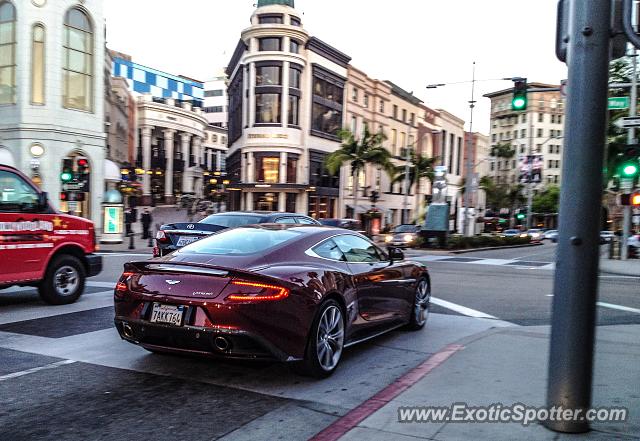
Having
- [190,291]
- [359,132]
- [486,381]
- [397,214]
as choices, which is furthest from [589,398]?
[397,214]

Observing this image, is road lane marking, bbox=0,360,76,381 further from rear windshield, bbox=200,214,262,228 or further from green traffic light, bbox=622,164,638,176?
green traffic light, bbox=622,164,638,176

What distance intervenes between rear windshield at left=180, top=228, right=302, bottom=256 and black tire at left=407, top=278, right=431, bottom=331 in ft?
7.87

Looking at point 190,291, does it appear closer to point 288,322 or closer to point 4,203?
point 288,322

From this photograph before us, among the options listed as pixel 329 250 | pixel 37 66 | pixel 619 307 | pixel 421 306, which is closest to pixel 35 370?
pixel 329 250

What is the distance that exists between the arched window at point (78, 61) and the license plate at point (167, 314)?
28751 millimetres

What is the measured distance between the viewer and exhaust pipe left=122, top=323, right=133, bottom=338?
5.28 m

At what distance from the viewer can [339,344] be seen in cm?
575

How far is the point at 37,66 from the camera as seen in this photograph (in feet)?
97.0

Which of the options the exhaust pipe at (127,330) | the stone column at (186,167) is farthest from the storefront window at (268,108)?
the exhaust pipe at (127,330)

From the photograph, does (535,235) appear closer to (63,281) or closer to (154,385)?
(63,281)

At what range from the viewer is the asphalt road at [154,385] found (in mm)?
4188

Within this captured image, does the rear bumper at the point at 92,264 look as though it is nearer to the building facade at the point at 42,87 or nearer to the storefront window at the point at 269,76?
the building facade at the point at 42,87

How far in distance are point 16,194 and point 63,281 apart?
5.45ft

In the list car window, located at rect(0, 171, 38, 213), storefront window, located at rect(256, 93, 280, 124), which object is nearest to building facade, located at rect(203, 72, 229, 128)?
storefront window, located at rect(256, 93, 280, 124)
